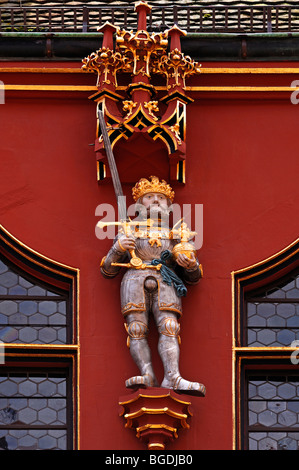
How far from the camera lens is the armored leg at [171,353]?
51.9ft

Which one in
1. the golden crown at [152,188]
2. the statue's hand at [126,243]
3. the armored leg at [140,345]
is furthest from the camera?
the golden crown at [152,188]

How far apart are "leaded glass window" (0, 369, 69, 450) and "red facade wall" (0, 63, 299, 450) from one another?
0.38 meters

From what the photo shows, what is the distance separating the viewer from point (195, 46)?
17344mm

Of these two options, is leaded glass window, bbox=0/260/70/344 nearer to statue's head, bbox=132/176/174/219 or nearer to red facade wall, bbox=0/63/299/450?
red facade wall, bbox=0/63/299/450

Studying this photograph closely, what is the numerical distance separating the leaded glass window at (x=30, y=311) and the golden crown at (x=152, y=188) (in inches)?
40.4

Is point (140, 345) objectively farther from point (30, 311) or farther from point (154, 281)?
point (30, 311)

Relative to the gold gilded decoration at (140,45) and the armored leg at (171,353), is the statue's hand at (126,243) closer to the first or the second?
the armored leg at (171,353)

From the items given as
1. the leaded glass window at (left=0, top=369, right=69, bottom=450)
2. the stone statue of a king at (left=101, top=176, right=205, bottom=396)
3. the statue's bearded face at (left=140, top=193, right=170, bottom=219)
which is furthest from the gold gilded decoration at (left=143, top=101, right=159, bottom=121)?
the leaded glass window at (left=0, top=369, right=69, bottom=450)

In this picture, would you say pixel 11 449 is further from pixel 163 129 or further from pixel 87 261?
pixel 163 129

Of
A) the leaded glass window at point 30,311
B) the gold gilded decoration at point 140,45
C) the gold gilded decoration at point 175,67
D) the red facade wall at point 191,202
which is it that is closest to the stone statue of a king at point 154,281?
the red facade wall at point 191,202

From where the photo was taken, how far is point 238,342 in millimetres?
16438

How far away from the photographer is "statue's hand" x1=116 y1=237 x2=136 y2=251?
1612 centimetres
